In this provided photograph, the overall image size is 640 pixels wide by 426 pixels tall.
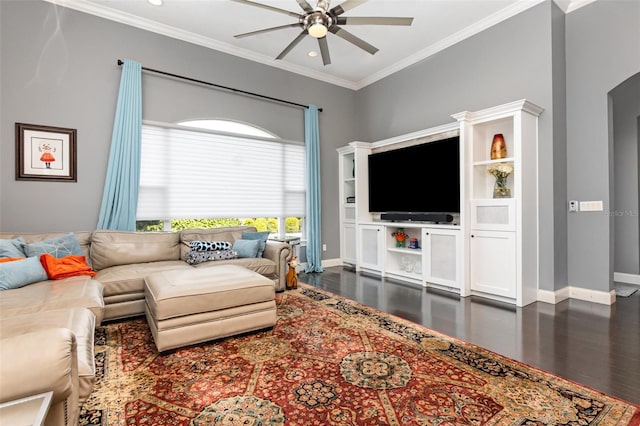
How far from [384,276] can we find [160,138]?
366 cm

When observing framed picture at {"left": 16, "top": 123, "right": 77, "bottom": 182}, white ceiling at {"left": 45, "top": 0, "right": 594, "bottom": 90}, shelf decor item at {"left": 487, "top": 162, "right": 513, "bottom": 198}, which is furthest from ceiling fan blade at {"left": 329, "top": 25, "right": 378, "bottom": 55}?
framed picture at {"left": 16, "top": 123, "right": 77, "bottom": 182}

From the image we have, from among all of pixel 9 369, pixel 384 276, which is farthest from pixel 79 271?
pixel 384 276

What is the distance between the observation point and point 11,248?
2.82 meters

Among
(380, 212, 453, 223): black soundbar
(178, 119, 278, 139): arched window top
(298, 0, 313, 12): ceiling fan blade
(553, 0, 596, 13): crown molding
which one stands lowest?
(380, 212, 453, 223): black soundbar

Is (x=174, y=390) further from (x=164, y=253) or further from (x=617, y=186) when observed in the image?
(x=617, y=186)

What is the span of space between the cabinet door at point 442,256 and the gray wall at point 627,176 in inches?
91.5

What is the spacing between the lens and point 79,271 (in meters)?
2.95

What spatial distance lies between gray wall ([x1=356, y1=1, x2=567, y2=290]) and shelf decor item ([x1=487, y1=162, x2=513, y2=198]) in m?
0.34

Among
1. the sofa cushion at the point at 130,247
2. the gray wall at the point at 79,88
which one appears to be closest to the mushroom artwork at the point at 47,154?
the gray wall at the point at 79,88

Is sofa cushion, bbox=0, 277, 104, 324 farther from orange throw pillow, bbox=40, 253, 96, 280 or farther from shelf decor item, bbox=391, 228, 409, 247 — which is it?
shelf decor item, bbox=391, 228, 409, 247

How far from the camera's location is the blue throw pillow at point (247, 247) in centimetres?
404

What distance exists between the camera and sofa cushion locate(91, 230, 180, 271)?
11.4 feet

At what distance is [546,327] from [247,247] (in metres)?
3.18

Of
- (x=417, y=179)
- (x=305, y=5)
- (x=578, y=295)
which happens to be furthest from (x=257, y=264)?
(x=578, y=295)
